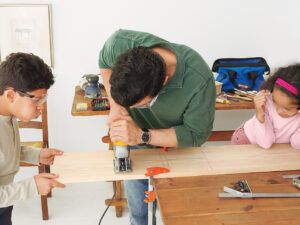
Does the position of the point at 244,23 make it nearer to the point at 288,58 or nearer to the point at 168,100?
the point at 288,58

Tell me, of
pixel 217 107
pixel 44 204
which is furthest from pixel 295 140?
pixel 44 204

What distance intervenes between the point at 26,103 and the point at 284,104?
46.1 inches

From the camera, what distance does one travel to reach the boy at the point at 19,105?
54.6 inches

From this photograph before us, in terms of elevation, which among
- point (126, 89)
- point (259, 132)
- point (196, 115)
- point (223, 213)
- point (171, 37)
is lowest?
point (223, 213)

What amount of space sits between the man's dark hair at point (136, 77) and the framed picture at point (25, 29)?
6.20 feet

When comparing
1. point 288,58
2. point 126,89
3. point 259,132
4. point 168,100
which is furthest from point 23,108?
point 288,58

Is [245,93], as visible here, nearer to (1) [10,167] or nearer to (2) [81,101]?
(2) [81,101]

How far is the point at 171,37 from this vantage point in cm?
312

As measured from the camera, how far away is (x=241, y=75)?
117 inches

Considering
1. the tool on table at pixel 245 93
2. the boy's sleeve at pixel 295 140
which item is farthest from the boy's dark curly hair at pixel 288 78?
the tool on table at pixel 245 93

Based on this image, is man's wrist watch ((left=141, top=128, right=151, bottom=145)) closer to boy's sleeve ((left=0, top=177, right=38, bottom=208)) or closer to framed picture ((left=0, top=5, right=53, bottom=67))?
boy's sleeve ((left=0, top=177, right=38, bottom=208))

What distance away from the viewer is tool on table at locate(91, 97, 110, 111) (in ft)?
8.40

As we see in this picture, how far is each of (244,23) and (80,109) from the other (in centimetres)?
166

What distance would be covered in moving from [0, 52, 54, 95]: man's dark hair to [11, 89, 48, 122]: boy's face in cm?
2
